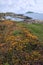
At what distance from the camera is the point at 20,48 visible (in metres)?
19.1

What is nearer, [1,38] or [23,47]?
[23,47]

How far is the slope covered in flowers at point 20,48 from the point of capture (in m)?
18.2

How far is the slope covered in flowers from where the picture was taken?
59.6 feet

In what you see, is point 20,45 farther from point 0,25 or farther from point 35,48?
point 0,25

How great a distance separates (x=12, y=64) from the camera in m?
18.0

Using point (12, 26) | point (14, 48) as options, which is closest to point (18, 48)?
point (14, 48)

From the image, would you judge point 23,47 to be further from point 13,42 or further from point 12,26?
point 12,26

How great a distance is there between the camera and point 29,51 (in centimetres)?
1941

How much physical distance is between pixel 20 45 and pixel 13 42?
719mm

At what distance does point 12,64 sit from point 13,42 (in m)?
2.39

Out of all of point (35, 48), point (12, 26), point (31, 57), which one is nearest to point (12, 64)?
point (31, 57)

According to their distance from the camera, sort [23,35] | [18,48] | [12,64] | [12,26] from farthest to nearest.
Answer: [12,26], [23,35], [18,48], [12,64]

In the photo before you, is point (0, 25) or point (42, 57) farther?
point (0, 25)

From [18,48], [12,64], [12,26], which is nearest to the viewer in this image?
[12,64]
